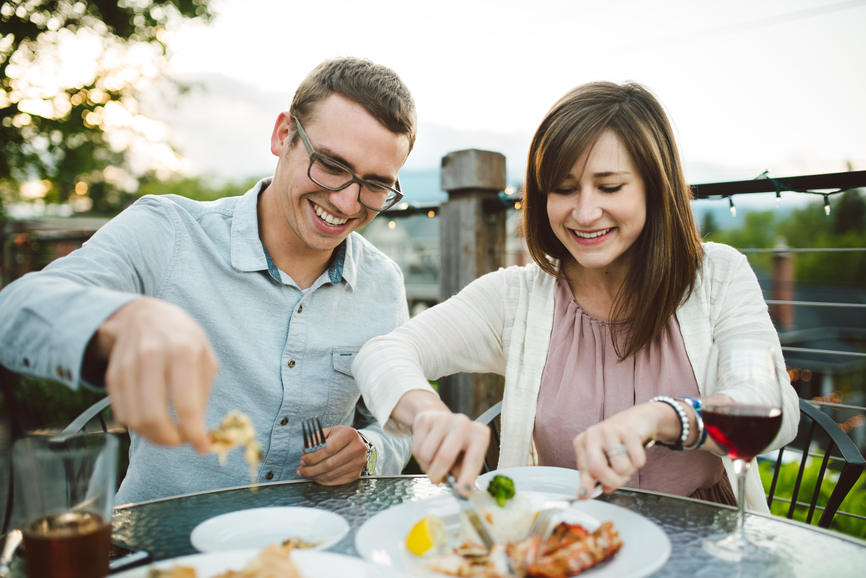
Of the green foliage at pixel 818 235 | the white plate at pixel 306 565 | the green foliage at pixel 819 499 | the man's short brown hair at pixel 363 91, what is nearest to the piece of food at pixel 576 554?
the white plate at pixel 306 565

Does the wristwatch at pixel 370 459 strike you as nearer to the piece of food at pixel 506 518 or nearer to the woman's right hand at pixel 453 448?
the woman's right hand at pixel 453 448

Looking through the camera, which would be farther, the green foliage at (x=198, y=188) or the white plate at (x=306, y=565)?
the green foliage at (x=198, y=188)

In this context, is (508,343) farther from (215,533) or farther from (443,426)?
(215,533)

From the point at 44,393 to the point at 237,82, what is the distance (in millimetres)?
52518

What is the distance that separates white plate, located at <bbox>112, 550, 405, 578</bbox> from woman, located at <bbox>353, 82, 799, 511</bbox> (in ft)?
1.97

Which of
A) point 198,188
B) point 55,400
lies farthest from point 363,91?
point 198,188

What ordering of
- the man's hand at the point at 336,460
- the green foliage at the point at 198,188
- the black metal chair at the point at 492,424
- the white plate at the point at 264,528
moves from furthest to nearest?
the green foliage at the point at 198,188 < the black metal chair at the point at 492,424 < the man's hand at the point at 336,460 < the white plate at the point at 264,528

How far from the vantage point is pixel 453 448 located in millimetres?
1017

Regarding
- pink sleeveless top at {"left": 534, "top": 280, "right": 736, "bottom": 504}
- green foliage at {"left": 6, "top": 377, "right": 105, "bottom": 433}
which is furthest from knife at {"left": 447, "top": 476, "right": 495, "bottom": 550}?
green foliage at {"left": 6, "top": 377, "right": 105, "bottom": 433}

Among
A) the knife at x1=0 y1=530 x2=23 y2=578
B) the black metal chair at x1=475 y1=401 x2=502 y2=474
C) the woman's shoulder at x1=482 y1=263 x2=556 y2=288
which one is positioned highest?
the woman's shoulder at x1=482 y1=263 x2=556 y2=288

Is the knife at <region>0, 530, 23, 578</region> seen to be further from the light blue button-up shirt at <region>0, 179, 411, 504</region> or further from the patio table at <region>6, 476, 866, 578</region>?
the light blue button-up shirt at <region>0, 179, 411, 504</region>

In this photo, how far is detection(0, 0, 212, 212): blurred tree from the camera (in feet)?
22.8

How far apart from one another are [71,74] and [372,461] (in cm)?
821

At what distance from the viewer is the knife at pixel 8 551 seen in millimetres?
802
